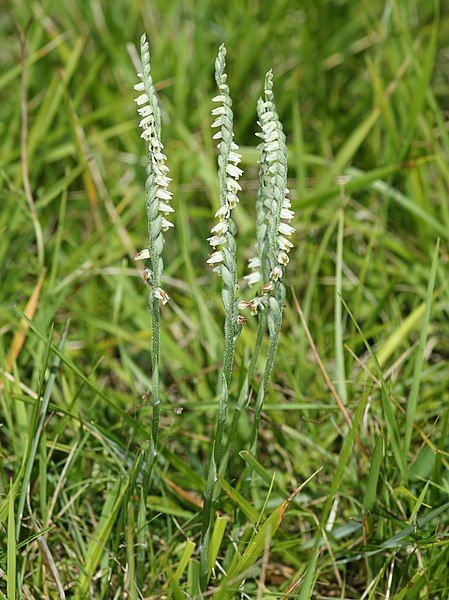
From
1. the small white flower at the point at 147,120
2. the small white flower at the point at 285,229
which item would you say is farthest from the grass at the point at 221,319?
the small white flower at the point at 147,120

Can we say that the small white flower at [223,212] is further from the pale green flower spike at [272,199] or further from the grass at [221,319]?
the grass at [221,319]

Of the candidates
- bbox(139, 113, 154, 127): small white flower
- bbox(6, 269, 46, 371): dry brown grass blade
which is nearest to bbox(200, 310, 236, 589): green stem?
bbox(139, 113, 154, 127): small white flower

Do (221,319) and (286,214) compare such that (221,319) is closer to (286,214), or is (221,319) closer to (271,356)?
(271,356)

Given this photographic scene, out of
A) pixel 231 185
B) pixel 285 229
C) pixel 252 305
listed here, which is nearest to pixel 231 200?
pixel 231 185

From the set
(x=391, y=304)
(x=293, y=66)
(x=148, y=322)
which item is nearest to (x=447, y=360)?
(x=391, y=304)

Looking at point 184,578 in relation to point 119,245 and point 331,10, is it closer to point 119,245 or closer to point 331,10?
point 119,245

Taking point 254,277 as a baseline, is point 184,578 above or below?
below

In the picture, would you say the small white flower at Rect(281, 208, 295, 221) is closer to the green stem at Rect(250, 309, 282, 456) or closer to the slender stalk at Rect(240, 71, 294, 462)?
the slender stalk at Rect(240, 71, 294, 462)

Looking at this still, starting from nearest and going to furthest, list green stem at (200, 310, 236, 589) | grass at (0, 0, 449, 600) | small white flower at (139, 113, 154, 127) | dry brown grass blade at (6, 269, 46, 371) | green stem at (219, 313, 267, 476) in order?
small white flower at (139, 113, 154, 127) → green stem at (200, 310, 236, 589) → green stem at (219, 313, 267, 476) → grass at (0, 0, 449, 600) → dry brown grass blade at (6, 269, 46, 371)
